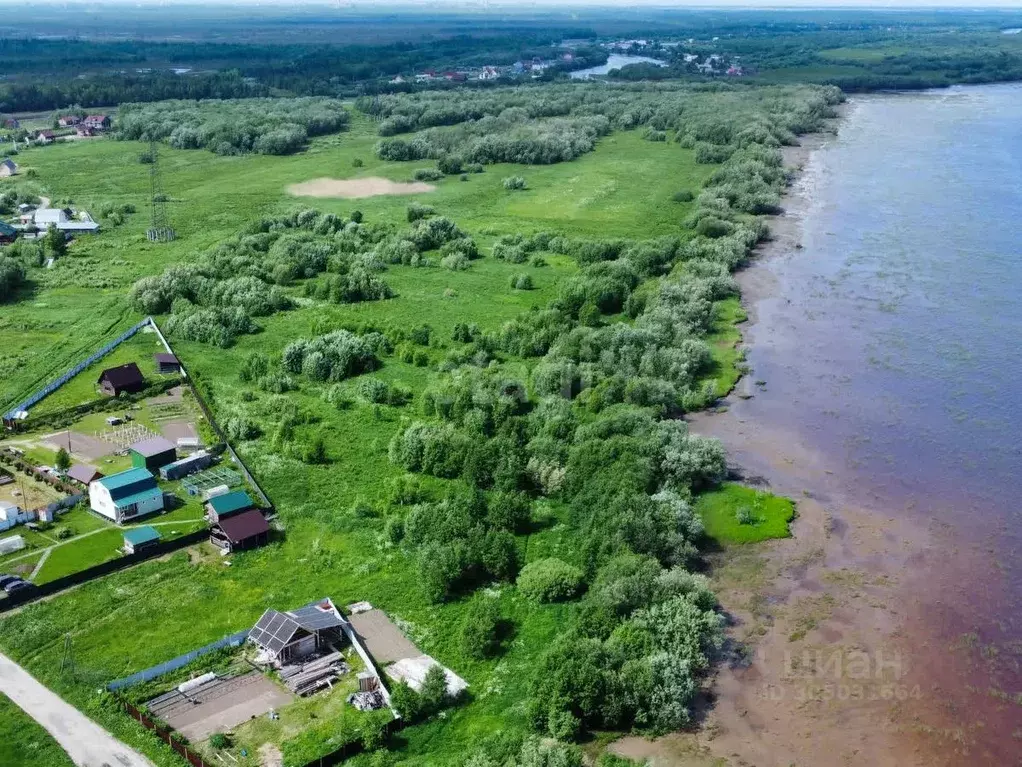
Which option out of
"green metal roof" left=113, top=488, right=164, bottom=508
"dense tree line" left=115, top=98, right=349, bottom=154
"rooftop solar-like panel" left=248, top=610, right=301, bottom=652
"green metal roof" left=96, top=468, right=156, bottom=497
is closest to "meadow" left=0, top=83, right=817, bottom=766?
"rooftop solar-like panel" left=248, top=610, right=301, bottom=652

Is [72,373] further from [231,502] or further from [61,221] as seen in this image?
[61,221]

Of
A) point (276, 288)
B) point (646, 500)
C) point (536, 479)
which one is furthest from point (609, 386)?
point (276, 288)

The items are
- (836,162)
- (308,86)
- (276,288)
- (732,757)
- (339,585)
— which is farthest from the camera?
(308,86)

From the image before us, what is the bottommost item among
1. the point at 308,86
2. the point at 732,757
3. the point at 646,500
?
the point at 732,757

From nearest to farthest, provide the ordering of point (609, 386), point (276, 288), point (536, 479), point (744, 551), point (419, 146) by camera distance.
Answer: point (744, 551) < point (536, 479) < point (609, 386) < point (276, 288) < point (419, 146)

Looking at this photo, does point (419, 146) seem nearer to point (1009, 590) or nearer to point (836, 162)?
point (836, 162)
